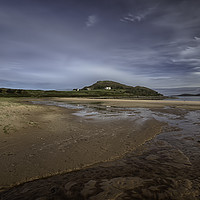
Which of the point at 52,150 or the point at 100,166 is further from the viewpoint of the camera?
the point at 52,150

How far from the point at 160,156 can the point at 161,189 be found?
2.38m

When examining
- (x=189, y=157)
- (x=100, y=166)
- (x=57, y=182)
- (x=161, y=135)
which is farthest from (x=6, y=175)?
(x=161, y=135)

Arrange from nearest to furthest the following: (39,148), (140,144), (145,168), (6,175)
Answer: (6,175) < (145,168) < (39,148) < (140,144)

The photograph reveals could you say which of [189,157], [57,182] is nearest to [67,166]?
[57,182]

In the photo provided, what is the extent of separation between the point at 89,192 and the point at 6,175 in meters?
2.88

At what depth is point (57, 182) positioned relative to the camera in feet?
Result: 12.1

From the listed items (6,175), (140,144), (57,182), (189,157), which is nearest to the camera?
(57,182)

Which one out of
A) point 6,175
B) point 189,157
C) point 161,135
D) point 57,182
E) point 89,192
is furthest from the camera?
point 161,135

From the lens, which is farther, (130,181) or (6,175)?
(6,175)

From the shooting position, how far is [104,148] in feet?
20.3

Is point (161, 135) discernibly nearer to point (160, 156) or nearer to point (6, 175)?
point (160, 156)

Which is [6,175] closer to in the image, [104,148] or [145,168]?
[104,148]

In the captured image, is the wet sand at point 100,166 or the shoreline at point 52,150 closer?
the wet sand at point 100,166

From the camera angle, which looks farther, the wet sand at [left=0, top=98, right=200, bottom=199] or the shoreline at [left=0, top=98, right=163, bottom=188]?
the shoreline at [left=0, top=98, right=163, bottom=188]
